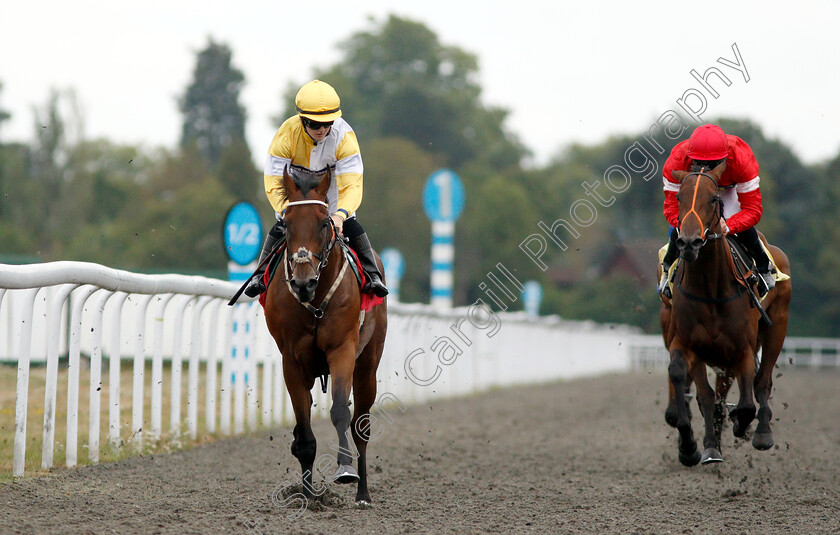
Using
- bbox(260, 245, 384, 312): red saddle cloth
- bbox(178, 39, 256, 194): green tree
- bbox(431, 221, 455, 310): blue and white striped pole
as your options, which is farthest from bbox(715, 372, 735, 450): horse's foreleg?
bbox(178, 39, 256, 194): green tree

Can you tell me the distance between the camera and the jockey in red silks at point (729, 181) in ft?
23.6

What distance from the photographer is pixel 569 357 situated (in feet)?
102

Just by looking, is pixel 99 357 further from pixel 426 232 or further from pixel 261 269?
pixel 426 232

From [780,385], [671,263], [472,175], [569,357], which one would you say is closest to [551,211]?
[472,175]

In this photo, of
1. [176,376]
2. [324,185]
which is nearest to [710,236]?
[324,185]

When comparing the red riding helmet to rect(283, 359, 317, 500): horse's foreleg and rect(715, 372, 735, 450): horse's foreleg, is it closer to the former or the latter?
rect(715, 372, 735, 450): horse's foreleg

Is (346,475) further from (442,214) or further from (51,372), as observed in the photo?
(442,214)

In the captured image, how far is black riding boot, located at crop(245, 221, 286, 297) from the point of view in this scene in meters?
6.29

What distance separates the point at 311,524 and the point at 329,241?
57.7 inches

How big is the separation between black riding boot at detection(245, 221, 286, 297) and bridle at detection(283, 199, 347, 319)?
0.56ft

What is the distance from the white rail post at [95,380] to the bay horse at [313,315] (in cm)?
149

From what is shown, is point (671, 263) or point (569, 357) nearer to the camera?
point (671, 263)

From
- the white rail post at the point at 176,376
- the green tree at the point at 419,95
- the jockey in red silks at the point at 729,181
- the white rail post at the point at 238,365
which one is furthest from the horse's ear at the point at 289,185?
the green tree at the point at 419,95

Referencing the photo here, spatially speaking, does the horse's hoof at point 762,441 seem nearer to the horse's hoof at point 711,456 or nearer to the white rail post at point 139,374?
the horse's hoof at point 711,456
